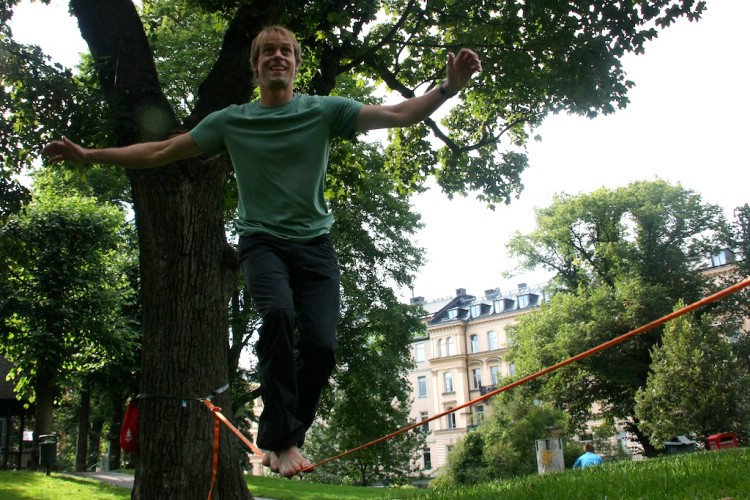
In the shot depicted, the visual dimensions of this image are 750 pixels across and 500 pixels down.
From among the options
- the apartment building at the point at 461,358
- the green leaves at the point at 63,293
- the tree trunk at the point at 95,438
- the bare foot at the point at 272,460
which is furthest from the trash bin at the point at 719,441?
the apartment building at the point at 461,358

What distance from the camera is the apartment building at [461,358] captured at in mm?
68875

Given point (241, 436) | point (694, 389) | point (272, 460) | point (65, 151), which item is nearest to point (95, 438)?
point (694, 389)

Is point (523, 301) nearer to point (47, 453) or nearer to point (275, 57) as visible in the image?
point (47, 453)

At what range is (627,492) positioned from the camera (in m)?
5.82

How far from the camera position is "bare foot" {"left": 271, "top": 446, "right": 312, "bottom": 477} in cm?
387

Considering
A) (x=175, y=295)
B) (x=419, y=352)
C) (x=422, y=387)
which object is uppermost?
(x=419, y=352)

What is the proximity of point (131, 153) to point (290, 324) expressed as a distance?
5.51 feet

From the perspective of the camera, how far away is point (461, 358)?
71062mm

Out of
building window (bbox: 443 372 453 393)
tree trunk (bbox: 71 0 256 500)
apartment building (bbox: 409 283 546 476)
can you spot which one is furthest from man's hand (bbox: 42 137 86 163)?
building window (bbox: 443 372 453 393)

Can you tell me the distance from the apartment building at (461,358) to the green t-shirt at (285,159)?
210 feet

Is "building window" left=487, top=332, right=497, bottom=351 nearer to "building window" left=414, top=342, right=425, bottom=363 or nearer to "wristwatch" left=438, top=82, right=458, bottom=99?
"building window" left=414, top=342, right=425, bottom=363

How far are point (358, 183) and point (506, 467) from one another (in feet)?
84.4

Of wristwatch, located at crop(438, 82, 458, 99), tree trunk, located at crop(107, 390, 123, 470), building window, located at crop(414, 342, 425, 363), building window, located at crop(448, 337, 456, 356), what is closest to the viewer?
wristwatch, located at crop(438, 82, 458, 99)

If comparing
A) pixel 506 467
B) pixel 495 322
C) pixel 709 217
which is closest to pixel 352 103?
pixel 506 467
